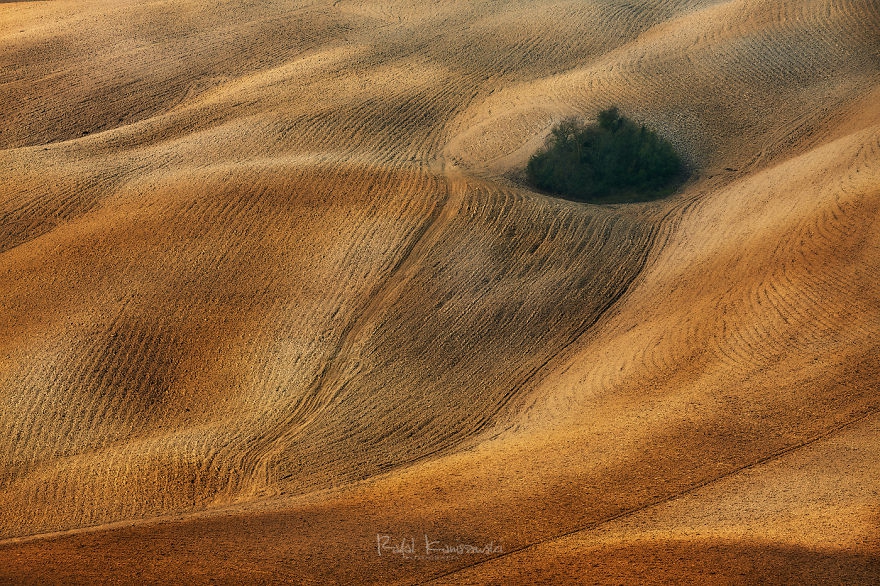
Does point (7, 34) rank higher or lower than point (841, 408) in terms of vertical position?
higher

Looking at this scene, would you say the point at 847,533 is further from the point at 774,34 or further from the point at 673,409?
the point at 774,34

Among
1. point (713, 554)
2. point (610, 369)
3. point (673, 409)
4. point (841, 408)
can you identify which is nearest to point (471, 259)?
point (610, 369)

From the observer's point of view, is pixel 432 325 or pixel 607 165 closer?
pixel 432 325

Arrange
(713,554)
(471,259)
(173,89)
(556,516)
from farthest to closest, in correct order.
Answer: (173,89) < (471,259) < (556,516) < (713,554)

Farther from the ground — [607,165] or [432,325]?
[607,165]

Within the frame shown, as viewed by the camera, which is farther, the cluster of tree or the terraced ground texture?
the cluster of tree
